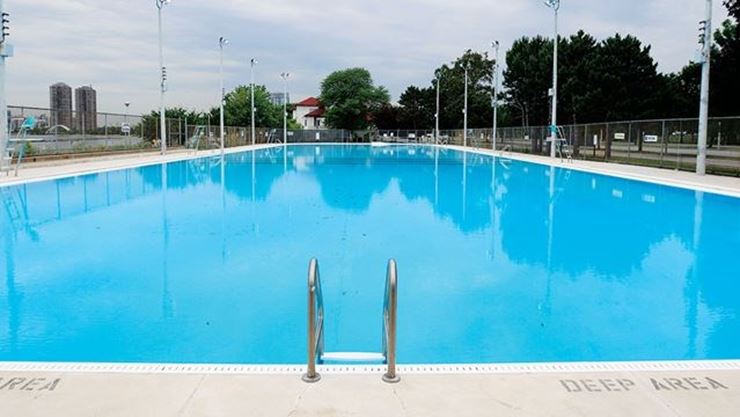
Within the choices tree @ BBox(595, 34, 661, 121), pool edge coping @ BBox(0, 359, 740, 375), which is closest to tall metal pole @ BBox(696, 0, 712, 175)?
tree @ BBox(595, 34, 661, 121)

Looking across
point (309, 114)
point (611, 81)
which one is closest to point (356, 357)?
point (611, 81)

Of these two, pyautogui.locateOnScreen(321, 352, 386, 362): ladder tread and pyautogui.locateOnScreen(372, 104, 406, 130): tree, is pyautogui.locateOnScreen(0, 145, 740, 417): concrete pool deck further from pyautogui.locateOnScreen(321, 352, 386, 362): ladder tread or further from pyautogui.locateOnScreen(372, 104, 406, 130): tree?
pyautogui.locateOnScreen(372, 104, 406, 130): tree

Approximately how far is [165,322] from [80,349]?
813 millimetres

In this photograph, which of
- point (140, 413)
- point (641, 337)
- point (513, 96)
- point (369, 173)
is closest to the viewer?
point (140, 413)

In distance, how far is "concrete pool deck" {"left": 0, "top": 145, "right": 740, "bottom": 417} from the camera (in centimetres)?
333

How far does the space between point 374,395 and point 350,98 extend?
81253 mm

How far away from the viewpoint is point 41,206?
1344 centimetres

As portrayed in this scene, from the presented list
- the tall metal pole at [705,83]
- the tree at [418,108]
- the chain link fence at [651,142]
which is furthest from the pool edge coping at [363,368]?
the tree at [418,108]

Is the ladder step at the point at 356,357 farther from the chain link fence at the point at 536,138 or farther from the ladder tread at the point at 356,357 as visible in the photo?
the chain link fence at the point at 536,138

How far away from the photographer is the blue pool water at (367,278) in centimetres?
508

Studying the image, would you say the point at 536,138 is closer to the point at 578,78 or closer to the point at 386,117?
the point at 578,78

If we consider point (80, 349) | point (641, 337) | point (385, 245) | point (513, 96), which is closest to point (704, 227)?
point (385, 245)

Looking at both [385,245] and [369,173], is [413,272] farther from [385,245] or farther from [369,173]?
[369,173]

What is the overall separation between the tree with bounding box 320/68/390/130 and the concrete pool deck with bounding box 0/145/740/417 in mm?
80141
